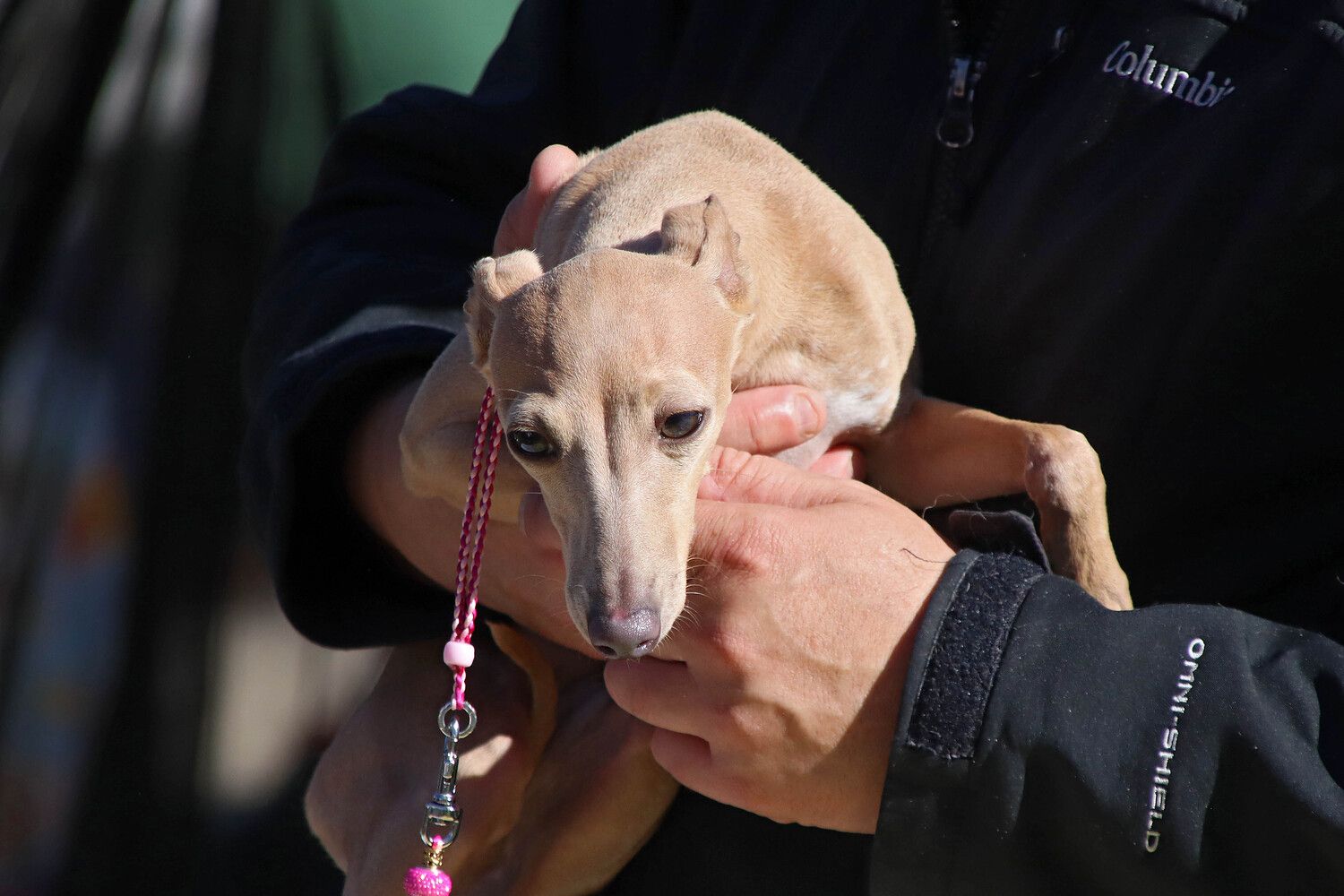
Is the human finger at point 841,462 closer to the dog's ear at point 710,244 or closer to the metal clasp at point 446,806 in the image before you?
the dog's ear at point 710,244

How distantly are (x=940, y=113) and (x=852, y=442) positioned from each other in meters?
0.62

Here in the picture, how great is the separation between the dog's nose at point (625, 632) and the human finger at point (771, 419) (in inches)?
20.2

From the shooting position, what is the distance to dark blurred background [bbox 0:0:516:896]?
12.2 feet

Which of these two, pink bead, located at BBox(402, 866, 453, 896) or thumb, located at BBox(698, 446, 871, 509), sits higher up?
thumb, located at BBox(698, 446, 871, 509)

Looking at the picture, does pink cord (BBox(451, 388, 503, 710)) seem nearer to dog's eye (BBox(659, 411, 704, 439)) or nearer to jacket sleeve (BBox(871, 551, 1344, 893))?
dog's eye (BBox(659, 411, 704, 439))

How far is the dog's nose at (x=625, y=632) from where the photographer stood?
138cm

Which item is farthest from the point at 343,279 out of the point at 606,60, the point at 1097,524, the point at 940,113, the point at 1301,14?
the point at 1301,14

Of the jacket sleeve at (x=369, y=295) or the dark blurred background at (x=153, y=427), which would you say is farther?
the dark blurred background at (x=153, y=427)

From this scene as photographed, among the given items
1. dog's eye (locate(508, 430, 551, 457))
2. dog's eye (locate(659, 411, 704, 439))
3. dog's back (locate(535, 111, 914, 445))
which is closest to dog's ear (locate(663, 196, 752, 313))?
dog's back (locate(535, 111, 914, 445))

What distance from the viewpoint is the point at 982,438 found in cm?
196

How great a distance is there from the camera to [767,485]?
171cm

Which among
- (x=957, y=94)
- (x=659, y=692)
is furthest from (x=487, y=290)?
(x=957, y=94)

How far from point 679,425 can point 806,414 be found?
408 mm

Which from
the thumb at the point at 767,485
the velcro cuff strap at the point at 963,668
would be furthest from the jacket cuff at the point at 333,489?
the velcro cuff strap at the point at 963,668
